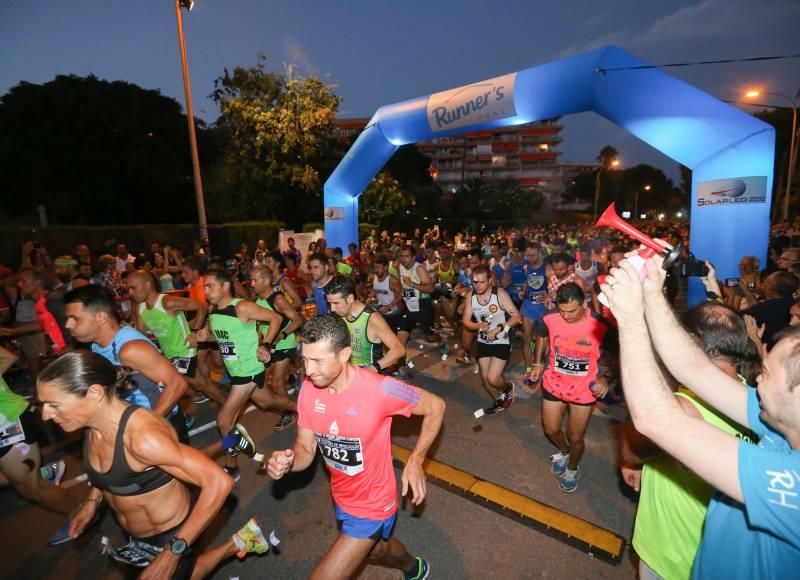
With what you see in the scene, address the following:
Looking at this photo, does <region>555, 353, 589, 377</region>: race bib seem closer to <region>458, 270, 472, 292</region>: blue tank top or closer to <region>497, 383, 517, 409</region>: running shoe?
<region>497, 383, 517, 409</region>: running shoe

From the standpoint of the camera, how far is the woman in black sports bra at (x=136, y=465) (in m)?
2.25

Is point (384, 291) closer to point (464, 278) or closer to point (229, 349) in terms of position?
point (464, 278)

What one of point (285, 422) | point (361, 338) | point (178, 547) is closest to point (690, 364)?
point (178, 547)

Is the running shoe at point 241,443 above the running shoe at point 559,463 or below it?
above

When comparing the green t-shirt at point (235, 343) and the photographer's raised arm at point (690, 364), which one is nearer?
the photographer's raised arm at point (690, 364)

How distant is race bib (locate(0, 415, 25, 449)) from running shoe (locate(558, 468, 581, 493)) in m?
4.89

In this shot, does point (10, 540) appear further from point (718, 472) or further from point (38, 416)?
point (718, 472)

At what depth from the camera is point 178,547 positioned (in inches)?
83.7

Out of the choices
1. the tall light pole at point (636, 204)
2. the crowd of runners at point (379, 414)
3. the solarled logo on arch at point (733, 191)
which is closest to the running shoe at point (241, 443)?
the crowd of runners at point (379, 414)

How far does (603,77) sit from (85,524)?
397 inches

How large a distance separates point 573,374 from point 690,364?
2.28 metres

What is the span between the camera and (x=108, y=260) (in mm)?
9594

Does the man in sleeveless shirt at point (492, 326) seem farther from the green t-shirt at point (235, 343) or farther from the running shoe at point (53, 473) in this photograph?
the running shoe at point (53, 473)

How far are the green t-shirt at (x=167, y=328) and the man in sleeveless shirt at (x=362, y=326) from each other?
2107 millimetres
